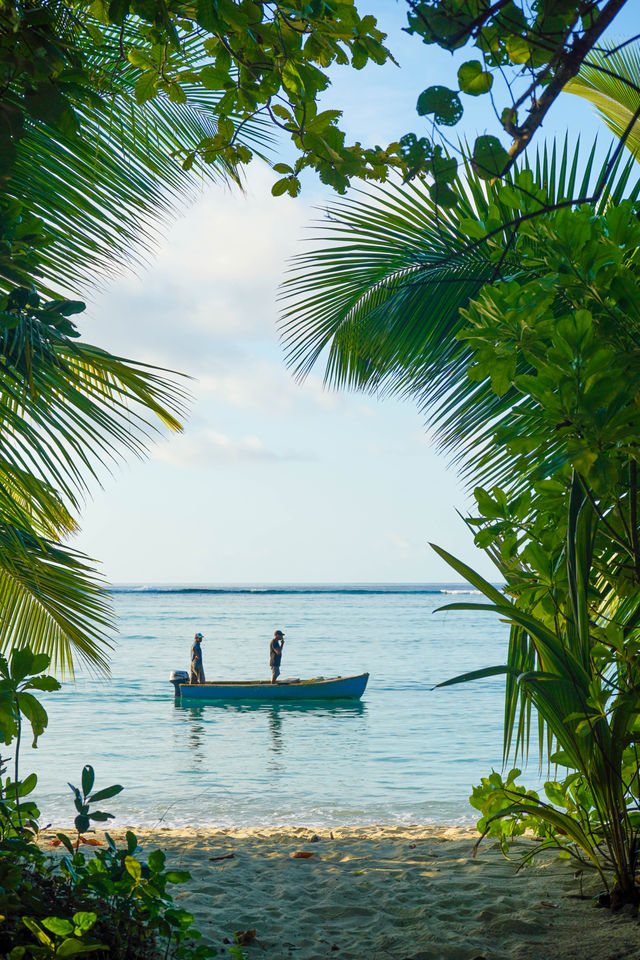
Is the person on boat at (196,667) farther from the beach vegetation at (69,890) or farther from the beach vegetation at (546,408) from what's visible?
the beach vegetation at (69,890)

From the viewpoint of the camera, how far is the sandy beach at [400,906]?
2.54 m

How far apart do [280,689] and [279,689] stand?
19 millimetres

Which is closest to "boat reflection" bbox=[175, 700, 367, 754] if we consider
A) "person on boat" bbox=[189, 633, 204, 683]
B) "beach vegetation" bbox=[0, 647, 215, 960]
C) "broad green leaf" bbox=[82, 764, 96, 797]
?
"person on boat" bbox=[189, 633, 204, 683]

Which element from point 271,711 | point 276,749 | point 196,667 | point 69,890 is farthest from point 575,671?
point 196,667

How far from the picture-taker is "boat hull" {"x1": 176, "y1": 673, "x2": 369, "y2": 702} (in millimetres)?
14578

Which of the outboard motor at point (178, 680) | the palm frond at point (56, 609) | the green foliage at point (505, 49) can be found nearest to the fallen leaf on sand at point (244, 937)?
the palm frond at point (56, 609)

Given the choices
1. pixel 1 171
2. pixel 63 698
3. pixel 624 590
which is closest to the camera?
pixel 1 171

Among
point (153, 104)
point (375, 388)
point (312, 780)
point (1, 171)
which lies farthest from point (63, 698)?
point (1, 171)

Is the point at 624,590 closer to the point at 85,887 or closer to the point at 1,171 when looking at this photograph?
the point at 85,887

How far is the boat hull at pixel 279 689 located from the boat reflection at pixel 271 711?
21 cm

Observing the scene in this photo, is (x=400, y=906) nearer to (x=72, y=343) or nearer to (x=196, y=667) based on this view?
(x=72, y=343)

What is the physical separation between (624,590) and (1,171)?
2.11m

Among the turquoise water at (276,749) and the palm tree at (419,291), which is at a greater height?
the palm tree at (419,291)

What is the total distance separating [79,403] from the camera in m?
3.05
